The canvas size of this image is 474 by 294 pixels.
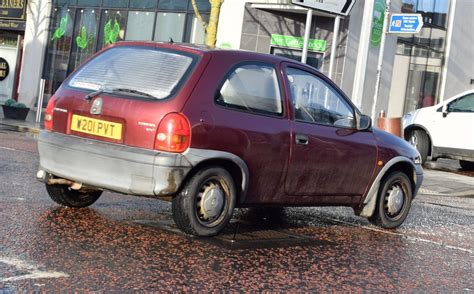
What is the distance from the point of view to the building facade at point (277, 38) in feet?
75.9

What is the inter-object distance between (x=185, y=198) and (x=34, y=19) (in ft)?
86.0

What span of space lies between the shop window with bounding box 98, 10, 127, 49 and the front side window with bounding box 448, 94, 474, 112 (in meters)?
14.1

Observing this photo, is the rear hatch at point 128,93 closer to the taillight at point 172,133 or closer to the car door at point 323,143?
the taillight at point 172,133

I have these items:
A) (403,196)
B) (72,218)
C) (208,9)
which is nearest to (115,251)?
(72,218)

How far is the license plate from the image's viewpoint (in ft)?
18.5

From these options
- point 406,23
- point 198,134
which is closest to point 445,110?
point 406,23

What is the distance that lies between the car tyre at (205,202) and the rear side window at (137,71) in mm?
706

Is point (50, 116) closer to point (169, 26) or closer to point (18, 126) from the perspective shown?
point (18, 126)

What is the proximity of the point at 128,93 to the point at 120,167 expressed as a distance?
60 centimetres

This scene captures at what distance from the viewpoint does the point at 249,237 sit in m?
6.11

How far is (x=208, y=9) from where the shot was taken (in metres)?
24.4

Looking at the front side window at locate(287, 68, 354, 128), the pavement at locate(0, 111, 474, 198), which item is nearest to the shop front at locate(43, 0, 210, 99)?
the pavement at locate(0, 111, 474, 198)

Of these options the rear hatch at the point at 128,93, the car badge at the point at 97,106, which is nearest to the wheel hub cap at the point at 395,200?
the rear hatch at the point at 128,93

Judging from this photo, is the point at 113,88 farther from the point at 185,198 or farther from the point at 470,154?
the point at 470,154
